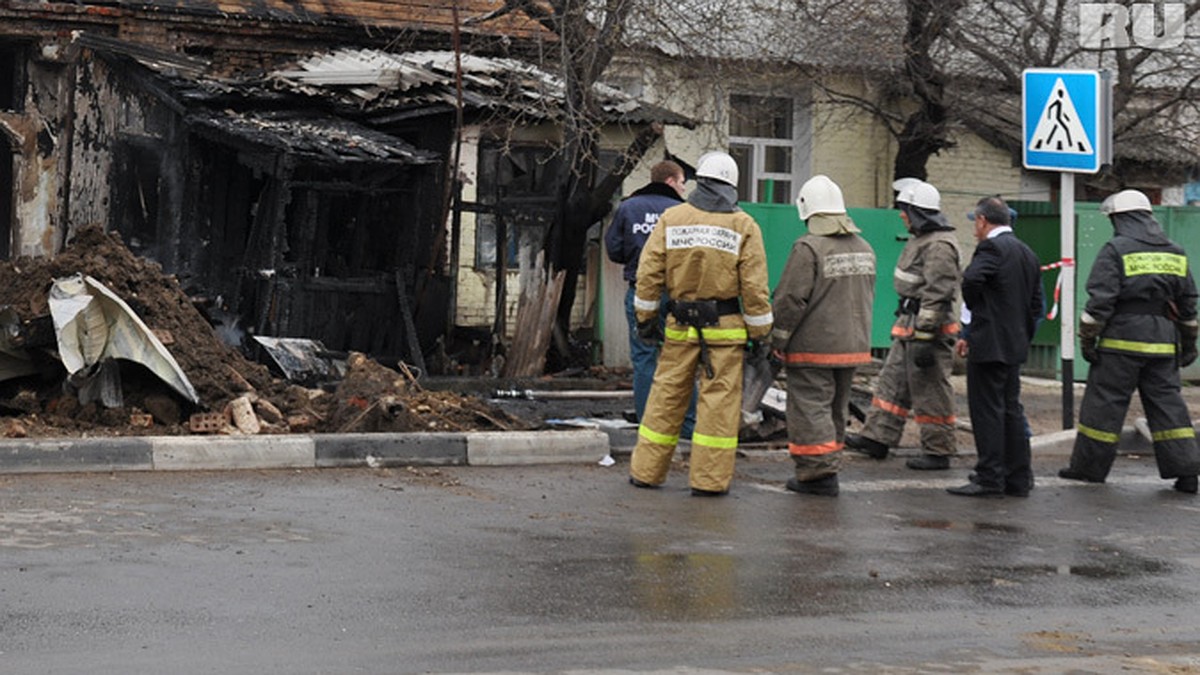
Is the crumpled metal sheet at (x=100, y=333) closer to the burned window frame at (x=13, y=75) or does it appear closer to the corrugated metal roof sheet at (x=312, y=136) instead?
the corrugated metal roof sheet at (x=312, y=136)

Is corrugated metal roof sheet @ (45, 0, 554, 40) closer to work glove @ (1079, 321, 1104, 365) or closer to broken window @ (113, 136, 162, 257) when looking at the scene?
broken window @ (113, 136, 162, 257)

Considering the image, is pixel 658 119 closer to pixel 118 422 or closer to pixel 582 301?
pixel 582 301

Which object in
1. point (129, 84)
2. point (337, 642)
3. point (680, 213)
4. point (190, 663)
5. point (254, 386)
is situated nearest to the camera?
point (190, 663)

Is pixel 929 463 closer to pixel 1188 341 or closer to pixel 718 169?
pixel 1188 341

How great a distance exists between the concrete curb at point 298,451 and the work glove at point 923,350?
1995mm

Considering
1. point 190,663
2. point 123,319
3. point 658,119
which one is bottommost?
point 190,663

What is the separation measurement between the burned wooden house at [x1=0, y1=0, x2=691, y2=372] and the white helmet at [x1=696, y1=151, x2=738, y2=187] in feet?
19.0

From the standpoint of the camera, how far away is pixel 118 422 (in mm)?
10344

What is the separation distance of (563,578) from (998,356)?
4.10 m

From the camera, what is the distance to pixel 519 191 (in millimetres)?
16969

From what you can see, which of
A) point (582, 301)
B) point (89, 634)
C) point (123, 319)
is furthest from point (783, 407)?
point (89, 634)

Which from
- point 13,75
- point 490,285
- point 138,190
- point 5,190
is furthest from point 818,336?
point 5,190

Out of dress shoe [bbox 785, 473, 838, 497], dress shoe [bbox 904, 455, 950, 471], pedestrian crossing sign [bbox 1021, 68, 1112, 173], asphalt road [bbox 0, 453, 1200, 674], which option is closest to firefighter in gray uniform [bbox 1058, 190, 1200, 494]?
asphalt road [bbox 0, 453, 1200, 674]

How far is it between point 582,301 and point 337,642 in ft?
39.9
